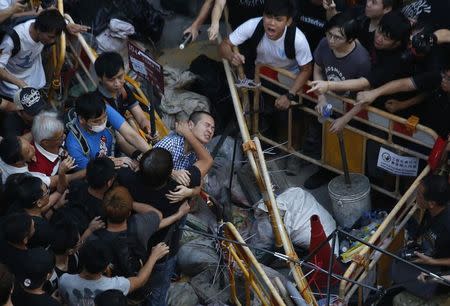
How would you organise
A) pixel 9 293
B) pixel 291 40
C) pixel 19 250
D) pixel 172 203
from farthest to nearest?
pixel 291 40 < pixel 172 203 < pixel 19 250 < pixel 9 293

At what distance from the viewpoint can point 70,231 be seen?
5.47m

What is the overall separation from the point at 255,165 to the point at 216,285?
3.23 ft

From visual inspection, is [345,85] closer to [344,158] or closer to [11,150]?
[344,158]

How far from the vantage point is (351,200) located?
714 centimetres

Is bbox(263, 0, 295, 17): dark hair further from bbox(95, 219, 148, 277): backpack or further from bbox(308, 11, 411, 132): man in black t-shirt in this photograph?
bbox(95, 219, 148, 277): backpack

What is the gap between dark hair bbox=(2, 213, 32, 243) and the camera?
5.28 m

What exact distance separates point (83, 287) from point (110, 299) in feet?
1.24

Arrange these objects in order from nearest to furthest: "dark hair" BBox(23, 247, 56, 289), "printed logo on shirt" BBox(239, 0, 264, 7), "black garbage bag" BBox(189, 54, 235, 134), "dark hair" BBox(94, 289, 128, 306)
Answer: "dark hair" BBox(94, 289, 128, 306) < "dark hair" BBox(23, 247, 56, 289) < "printed logo on shirt" BBox(239, 0, 264, 7) < "black garbage bag" BBox(189, 54, 235, 134)

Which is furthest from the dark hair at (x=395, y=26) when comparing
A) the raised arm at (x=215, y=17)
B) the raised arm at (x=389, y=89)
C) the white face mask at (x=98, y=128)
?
the white face mask at (x=98, y=128)

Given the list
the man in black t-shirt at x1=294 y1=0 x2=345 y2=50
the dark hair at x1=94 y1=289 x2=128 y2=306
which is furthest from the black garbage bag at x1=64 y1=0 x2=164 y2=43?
the dark hair at x1=94 y1=289 x2=128 y2=306

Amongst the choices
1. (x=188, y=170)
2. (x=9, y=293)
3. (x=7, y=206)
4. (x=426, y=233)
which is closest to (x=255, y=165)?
(x=188, y=170)

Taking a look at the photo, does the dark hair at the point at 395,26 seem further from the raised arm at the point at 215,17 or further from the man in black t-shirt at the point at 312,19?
the raised arm at the point at 215,17

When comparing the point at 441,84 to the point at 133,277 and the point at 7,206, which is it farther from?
the point at 7,206

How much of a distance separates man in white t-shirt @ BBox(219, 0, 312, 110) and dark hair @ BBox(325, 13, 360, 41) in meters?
0.45
